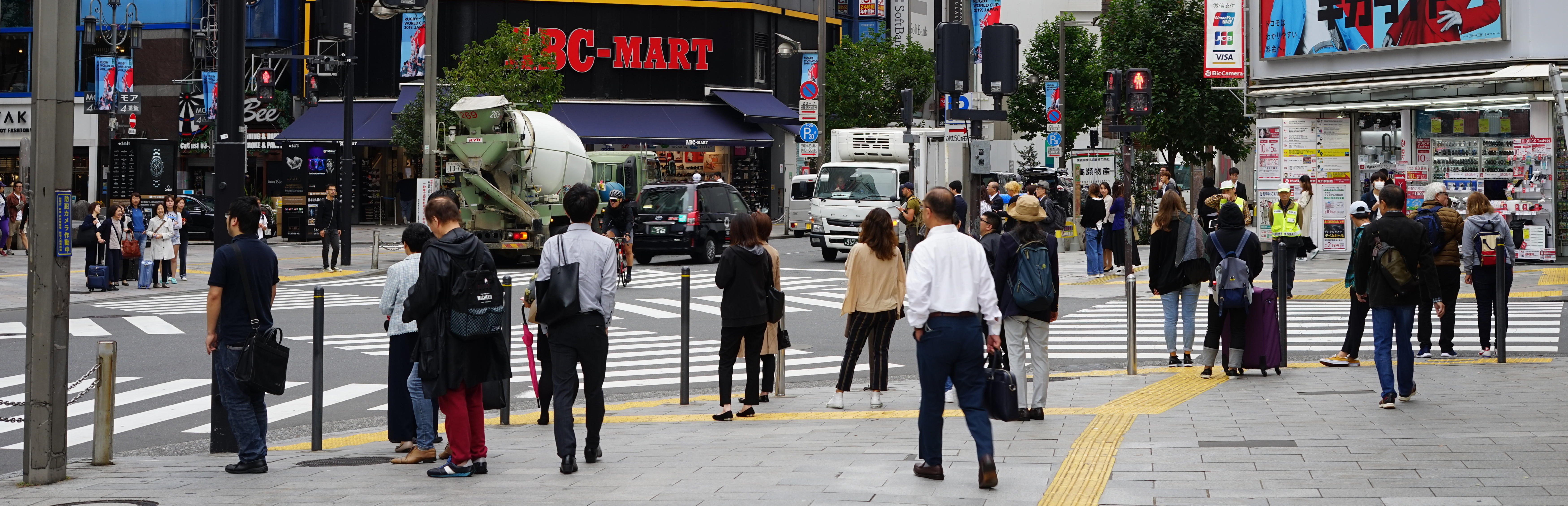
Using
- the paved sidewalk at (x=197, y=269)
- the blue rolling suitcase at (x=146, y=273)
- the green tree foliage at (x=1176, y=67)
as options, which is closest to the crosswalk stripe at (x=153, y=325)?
the paved sidewalk at (x=197, y=269)

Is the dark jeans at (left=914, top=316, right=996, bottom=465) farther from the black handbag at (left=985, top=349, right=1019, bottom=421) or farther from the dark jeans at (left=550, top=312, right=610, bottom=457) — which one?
the dark jeans at (left=550, top=312, right=610, bottom=457)

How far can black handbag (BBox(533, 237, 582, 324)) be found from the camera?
779cm

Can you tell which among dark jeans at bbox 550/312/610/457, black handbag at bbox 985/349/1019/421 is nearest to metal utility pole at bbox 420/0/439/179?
dark jeans at bbox 550/312/610/457

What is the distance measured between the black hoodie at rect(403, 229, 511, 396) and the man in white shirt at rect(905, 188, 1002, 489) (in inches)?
88.2

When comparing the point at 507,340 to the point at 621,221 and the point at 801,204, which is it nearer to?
the point at 621,221

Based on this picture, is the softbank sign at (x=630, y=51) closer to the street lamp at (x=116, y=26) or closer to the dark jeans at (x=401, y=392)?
the street lamp at (x=116, y=26)

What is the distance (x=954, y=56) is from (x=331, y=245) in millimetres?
14797

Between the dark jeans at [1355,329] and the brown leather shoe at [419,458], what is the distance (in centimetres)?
766

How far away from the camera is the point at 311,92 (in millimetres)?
39656

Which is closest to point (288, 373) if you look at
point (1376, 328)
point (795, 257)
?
point (1376, 328)

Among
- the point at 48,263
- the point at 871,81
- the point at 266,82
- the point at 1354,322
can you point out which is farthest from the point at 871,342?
the point at 871,81

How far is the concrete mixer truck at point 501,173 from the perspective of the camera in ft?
90.1

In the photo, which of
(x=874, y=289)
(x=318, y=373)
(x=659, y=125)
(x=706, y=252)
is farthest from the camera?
(x=659, y=125)

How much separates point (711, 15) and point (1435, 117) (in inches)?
1101
